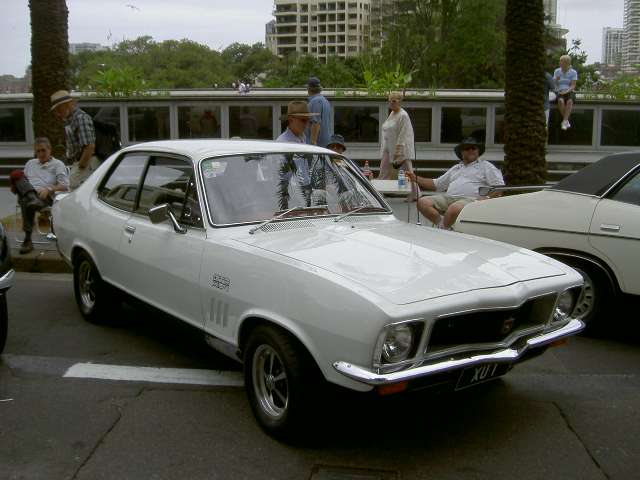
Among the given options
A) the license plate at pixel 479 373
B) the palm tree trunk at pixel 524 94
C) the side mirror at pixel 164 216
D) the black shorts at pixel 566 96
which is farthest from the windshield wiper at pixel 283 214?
the black shorts at pixel 566 96

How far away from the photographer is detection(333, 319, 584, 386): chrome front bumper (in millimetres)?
3504

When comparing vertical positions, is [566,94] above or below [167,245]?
above

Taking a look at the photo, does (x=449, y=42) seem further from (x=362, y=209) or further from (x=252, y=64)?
(x=252, y=64)

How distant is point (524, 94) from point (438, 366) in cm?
783

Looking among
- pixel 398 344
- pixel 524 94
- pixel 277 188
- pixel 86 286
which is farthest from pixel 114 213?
pixel 524 94

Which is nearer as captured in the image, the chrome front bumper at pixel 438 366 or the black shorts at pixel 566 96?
the chrome front bumper at pixel 438 366

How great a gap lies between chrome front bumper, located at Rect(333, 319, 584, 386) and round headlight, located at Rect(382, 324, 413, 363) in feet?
0.25

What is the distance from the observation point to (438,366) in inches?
144

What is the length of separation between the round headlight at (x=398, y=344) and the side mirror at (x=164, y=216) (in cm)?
181

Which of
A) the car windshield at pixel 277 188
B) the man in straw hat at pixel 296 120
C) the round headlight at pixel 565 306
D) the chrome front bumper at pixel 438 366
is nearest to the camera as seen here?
the chrome front bumper at pixel 438 366

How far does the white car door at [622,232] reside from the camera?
5727mm

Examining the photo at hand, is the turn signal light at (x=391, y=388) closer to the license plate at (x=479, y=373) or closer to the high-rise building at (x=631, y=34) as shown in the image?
the license plate at (x=479, y=373)

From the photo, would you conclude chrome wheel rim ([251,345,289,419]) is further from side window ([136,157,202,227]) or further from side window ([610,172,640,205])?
side window ([610,172,640,205])

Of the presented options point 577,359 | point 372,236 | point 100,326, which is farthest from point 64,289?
point 577,359
